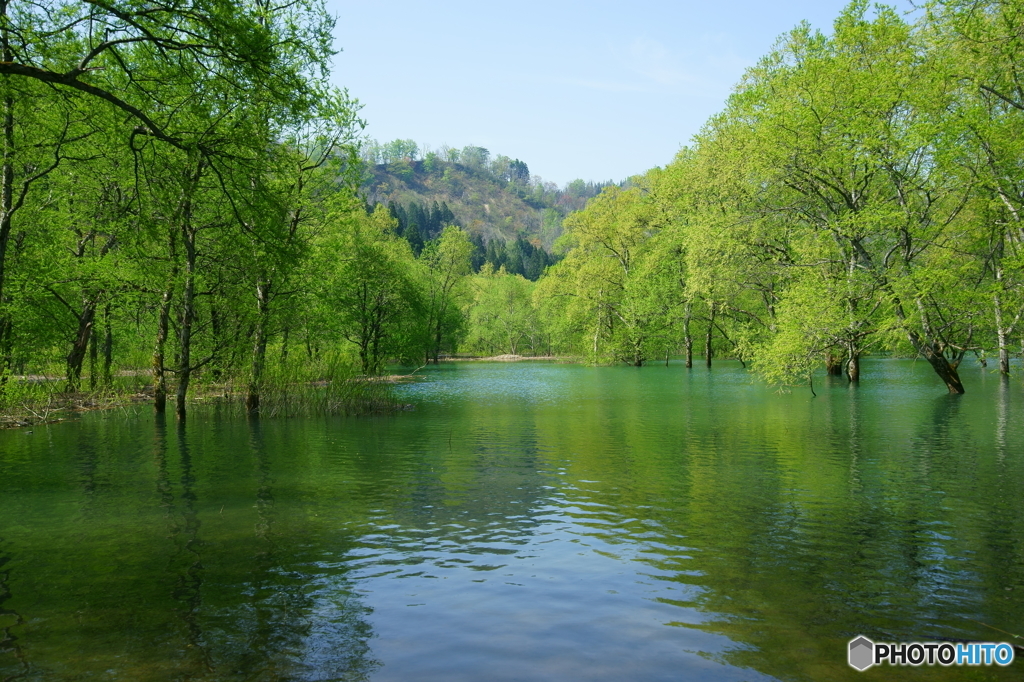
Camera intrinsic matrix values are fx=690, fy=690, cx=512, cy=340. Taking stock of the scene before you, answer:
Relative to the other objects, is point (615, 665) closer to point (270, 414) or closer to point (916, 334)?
point (270, 414)

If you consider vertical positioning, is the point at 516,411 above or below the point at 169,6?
below

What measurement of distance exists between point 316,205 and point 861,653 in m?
26.7

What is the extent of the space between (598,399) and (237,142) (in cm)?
2487

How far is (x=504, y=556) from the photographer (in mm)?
9492

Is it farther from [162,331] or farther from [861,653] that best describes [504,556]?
[162,331]

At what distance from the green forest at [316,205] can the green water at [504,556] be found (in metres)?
5.10

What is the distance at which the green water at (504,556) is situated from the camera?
6.42 metres

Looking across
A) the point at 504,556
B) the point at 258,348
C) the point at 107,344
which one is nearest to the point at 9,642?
the point at 504,556

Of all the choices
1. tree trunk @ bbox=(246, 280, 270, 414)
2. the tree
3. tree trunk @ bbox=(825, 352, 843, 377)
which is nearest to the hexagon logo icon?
tree trunk @ bbox=(246, 280, 270, 414)

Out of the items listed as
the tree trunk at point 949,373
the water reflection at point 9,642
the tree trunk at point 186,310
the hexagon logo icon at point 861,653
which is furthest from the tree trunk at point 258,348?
the tree trunk at point 949,373

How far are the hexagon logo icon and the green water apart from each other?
0.57ft

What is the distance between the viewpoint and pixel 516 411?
95.2 feet

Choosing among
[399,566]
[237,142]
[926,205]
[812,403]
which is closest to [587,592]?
[399,566]

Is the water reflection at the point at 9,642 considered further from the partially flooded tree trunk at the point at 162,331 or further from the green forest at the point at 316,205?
the partially flooded tree trunk at the point at 162,331
